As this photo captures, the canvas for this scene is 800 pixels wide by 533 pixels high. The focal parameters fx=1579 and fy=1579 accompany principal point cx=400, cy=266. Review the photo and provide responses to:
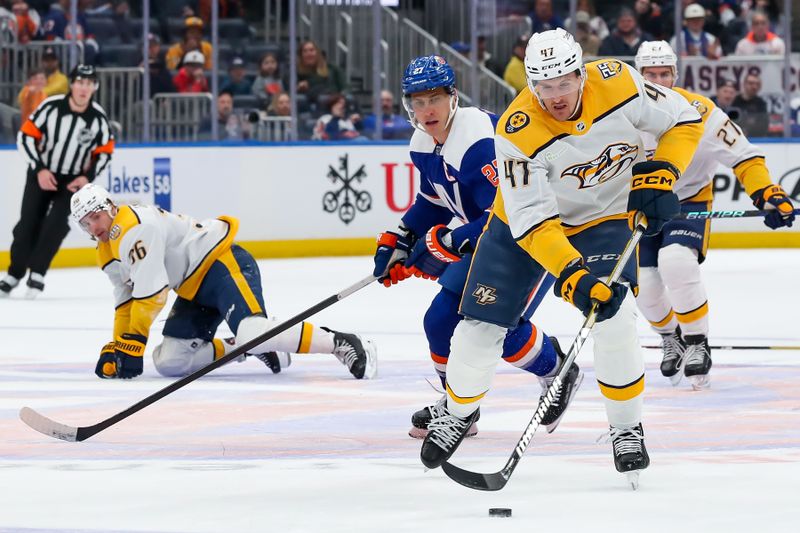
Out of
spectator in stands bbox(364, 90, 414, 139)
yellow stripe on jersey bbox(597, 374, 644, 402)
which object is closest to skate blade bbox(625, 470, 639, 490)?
yellow stripe on jersey bbox(597, 374, 644, 402)

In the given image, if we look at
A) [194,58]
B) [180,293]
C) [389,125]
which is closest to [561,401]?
[180,293]

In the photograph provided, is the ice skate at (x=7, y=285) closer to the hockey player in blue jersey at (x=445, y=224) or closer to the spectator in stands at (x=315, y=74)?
the spectator in stands at (x=315, y=74)

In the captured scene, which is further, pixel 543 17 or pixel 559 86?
pixel 543 17

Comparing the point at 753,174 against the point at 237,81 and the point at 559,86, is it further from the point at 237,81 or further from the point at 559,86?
the point at 237,81

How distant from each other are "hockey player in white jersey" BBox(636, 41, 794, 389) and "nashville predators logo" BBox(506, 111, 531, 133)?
64.5 inches

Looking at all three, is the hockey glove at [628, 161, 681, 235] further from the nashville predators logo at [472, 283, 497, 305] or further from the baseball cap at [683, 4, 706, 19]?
the baseball cap at [683, 4, 706, 19]

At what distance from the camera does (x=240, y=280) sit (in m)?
5.65

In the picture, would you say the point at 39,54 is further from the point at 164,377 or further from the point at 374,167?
the point at 164,377

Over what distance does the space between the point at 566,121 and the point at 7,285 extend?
5.76 m

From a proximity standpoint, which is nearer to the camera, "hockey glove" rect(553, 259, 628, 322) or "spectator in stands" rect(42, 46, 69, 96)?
"hockey glove" rect(553, 259, 628, 322)

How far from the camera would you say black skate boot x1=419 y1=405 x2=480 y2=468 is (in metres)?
3.70

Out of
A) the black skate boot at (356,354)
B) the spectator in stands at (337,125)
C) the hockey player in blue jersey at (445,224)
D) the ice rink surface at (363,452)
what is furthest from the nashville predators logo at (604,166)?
the spectator in stands at (337,125)

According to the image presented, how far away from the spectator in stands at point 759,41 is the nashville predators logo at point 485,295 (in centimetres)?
813

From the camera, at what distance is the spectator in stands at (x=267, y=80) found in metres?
11.1
